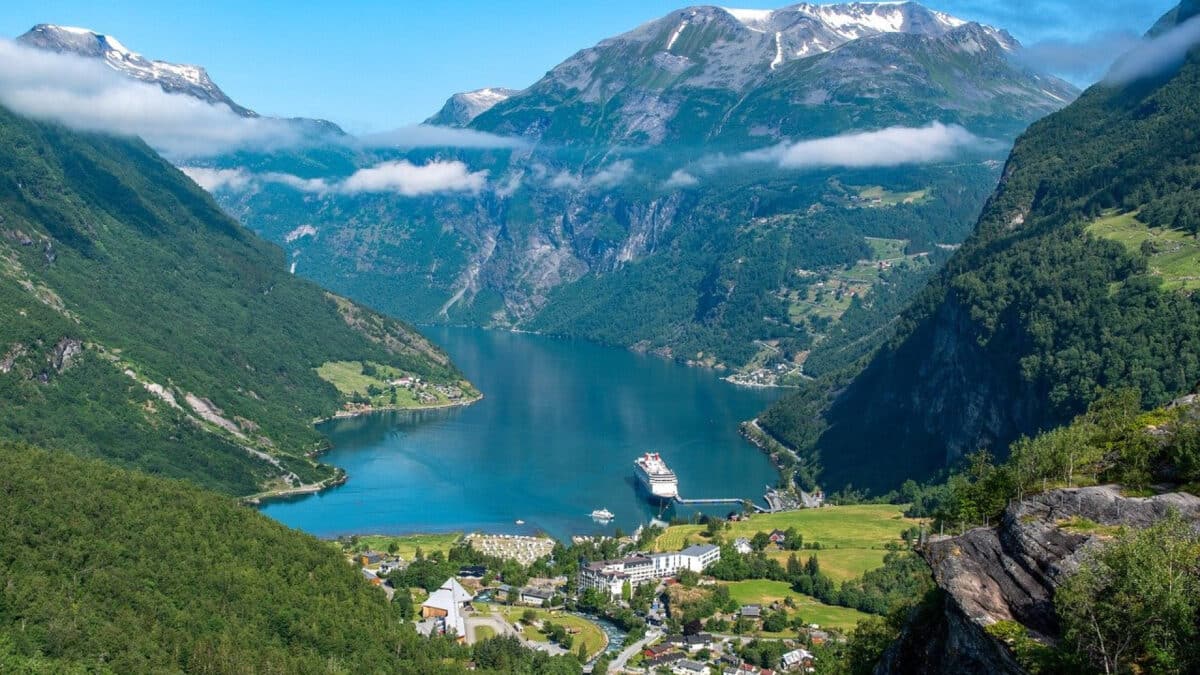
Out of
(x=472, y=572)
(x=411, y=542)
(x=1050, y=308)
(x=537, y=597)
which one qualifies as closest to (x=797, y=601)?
(x=537, y=597)

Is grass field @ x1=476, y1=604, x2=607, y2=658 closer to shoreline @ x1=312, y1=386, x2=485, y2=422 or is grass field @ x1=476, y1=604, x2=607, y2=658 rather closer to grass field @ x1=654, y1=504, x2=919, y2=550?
grass field @ x1=654, y1=504, x2=919, y2=550

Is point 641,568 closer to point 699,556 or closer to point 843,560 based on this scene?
point 699,556

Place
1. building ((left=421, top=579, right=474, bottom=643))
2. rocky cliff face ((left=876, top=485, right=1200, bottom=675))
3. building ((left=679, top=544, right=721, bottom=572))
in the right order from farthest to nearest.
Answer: building ((left=679, top=544, right=721, bottom=572)), building ((left=421, top=579, right=474, bottom=643)), rocky cliff face ((left=876, top=485, right=1200, bottom=675))

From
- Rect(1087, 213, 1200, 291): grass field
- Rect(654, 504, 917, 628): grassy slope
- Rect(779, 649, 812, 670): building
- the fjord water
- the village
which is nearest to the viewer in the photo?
Rect(779, 649, 812, 670): building

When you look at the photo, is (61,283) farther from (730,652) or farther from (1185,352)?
(1185,352)

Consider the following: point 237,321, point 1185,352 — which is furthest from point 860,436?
point 237,321

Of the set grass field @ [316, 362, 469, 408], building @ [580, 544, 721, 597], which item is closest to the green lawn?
building @ [580, 544, 721, 597]

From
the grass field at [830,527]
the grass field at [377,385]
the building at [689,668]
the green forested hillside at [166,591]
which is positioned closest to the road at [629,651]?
the building at [689,668]
